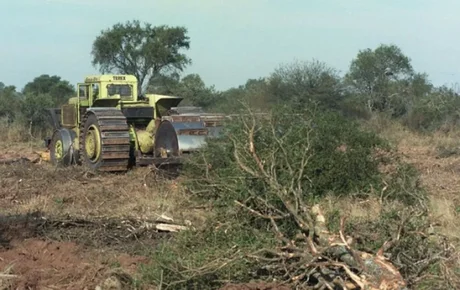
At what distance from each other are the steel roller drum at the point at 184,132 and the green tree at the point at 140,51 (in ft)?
88.2

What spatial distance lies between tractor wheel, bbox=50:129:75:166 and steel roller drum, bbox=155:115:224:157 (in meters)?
2.98

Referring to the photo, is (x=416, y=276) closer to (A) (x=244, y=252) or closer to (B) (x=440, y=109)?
(A) (x=244, y=252)

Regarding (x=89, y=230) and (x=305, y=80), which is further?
(x=305, y=80)

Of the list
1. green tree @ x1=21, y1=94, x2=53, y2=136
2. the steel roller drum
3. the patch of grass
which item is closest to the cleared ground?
the patch of grass

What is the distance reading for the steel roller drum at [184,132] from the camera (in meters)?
13.2

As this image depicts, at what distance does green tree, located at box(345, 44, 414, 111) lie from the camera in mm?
34281

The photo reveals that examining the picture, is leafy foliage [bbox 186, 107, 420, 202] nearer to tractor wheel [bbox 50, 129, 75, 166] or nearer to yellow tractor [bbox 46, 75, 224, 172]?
→ yellow tractor [bbox 46, 75, 224, 172]

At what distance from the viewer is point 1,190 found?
12.0 meters

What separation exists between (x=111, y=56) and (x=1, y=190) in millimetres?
30115

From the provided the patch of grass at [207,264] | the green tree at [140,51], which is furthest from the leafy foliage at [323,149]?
the green tree at [140,51]

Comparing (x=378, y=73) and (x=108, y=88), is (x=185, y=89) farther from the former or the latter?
(x=108, y=88)

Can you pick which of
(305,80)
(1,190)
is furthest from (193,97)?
(1,190)

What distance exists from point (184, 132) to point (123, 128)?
1.53m

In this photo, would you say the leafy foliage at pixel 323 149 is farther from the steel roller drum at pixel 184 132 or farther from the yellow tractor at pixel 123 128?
the steel roller drum at pixel 184 132
